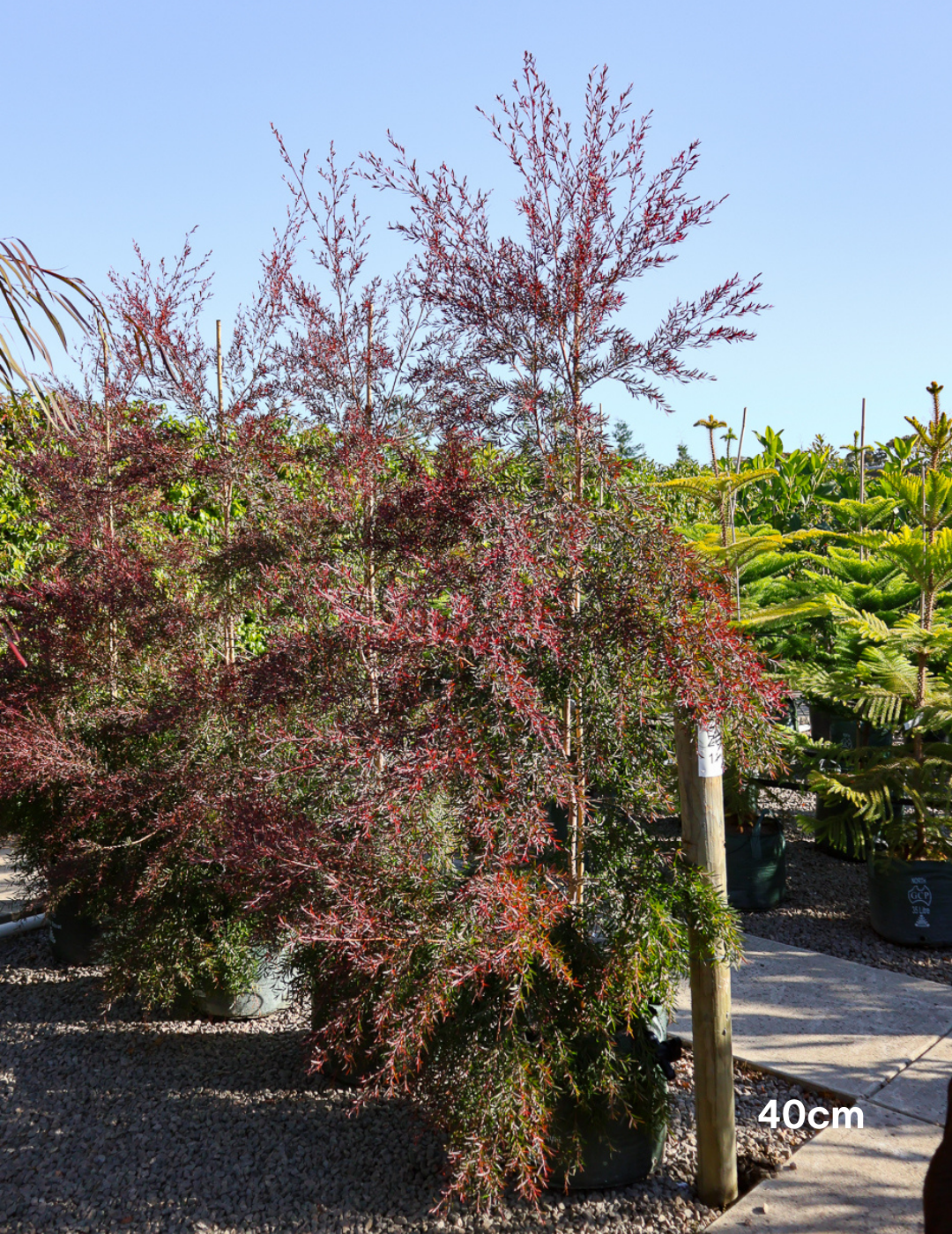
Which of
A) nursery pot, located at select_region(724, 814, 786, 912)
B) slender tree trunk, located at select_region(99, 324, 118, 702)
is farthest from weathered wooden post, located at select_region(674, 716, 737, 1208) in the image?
slender tree trunk, located at select_region(99, 324, 118, 702)

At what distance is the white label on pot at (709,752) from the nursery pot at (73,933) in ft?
10.8

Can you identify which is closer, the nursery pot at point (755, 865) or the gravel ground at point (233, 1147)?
the gravel ground at point (233, 1147)

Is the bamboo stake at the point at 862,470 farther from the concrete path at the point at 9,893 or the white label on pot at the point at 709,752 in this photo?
the concrete path at the point at 9,893

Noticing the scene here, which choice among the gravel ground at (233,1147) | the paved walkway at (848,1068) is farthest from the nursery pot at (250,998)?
the paved walkway at (848,1068)

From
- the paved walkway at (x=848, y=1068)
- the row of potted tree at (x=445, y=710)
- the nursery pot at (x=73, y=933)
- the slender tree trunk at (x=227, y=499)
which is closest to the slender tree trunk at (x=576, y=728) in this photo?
the row of potted tree at (x=445, y=710)

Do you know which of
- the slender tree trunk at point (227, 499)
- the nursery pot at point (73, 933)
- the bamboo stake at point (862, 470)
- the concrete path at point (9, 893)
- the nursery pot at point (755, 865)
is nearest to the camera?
the slender tree trunk at point (227, 499)

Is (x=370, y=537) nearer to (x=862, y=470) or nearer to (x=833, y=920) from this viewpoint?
(x=833, y=920)

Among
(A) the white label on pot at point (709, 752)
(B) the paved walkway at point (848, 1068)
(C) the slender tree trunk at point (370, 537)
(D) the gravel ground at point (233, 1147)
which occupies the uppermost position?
(C) the slender tree trunk at point (370, 537)

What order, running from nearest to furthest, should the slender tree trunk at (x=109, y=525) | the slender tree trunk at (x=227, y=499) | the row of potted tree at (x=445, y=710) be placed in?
1. the row of potted tree at (x=445, y=710)
2. the slender tree trunk at (x=227, y=499)
3. the slender tree trunk at (x=109, y=525)

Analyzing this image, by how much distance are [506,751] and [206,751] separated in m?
1.88

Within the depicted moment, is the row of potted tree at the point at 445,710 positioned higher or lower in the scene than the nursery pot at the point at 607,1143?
higher

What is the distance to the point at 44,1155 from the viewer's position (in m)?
2.97

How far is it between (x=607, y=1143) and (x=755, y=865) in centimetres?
250

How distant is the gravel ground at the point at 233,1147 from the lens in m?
2.54
